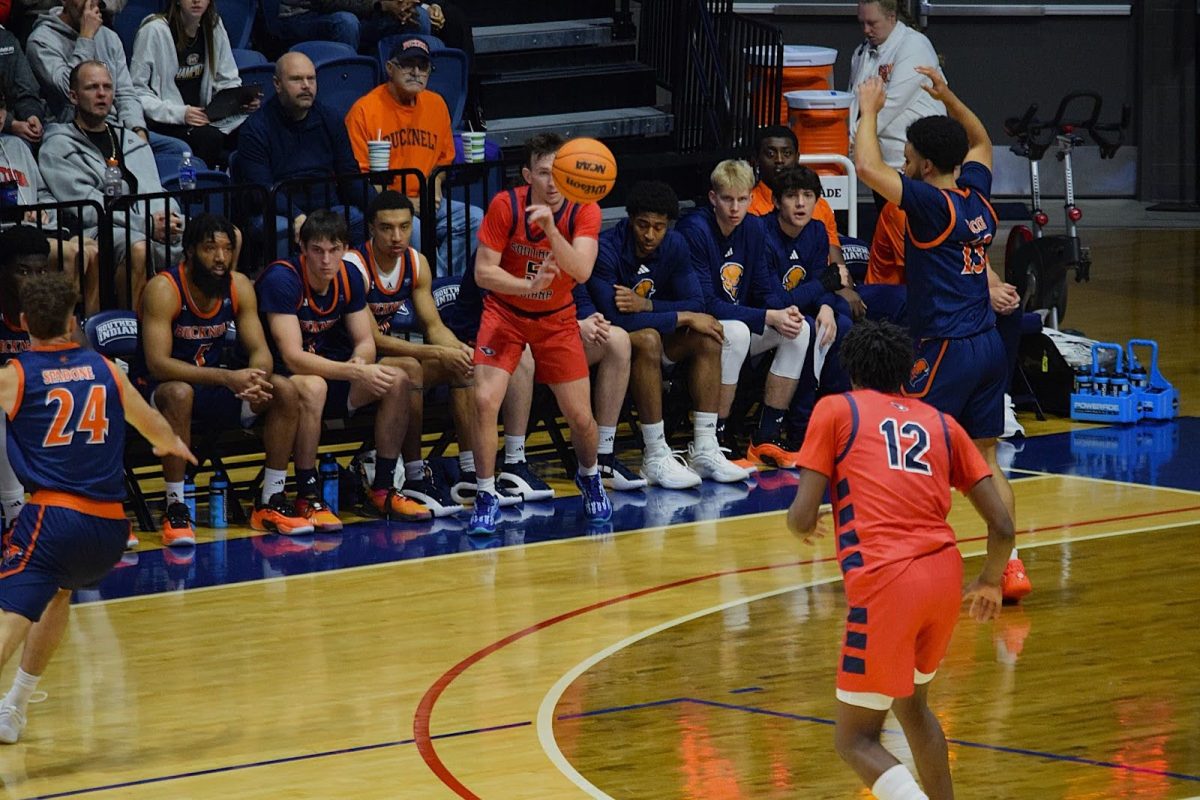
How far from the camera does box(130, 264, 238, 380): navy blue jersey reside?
9.42 m

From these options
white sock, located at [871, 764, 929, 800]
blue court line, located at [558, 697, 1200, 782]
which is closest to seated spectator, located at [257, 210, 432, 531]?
blue court line, located at [558, 697, 1200, 782]

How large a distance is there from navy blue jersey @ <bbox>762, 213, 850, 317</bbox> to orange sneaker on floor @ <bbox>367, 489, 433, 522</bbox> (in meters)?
2.72

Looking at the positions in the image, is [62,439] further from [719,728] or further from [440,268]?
[440,268]

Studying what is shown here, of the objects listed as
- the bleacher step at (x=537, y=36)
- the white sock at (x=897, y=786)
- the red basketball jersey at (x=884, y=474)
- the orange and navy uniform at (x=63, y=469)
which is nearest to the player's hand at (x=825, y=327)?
the bleacher step at (x=537, y=36)

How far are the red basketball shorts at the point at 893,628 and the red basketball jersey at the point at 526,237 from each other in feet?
14.5

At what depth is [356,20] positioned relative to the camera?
519 inches

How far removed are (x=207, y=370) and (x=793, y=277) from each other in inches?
147

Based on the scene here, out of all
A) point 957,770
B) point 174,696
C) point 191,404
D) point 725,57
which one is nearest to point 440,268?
point 191,404

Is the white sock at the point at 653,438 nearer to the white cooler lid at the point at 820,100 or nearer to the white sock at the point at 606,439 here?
the white sock at the point at 606,439

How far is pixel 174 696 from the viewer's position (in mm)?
6961

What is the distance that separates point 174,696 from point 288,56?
17.0 ft

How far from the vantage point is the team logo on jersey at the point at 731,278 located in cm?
1108

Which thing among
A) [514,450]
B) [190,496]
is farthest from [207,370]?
[514,450]

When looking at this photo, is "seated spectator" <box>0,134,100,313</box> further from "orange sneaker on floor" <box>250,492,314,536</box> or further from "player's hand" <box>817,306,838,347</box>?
"player's hand" <box>817,306,838,347</box>
